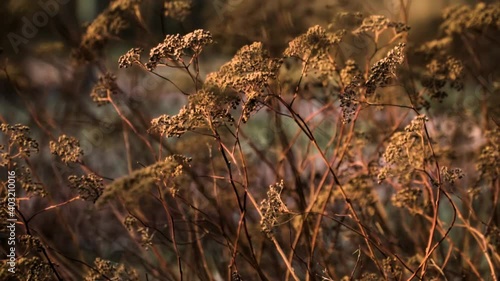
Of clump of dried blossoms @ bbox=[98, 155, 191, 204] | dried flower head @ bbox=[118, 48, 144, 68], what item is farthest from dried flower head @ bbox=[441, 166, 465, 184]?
dried flower head @ bbox=[118, 48, 144, 68]

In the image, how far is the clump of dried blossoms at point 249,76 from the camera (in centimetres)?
116

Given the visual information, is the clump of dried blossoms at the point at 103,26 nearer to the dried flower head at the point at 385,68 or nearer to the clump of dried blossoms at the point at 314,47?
the clump of dried blossoms at the point at 314,47

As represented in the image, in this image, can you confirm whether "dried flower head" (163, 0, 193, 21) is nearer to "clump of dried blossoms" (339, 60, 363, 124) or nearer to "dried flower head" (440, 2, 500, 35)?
"clump of dried blossoms" (339, 60, 363, 124)

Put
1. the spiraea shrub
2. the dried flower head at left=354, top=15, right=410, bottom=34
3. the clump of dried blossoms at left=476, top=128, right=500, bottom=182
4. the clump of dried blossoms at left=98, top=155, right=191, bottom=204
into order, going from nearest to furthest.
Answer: the clump of dried blossoms at left=98, top=155, right=191, bottom=204 < the spiraea shrub < the dried flower head at left=354, top=15, right=410, bottom=34 < the clump of dried blossoms at left=476, top=128, right=500, bottom=182

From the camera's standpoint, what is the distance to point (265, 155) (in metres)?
1.83

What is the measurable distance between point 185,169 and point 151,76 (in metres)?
0.52

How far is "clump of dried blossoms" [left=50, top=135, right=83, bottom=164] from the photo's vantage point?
1.27 m

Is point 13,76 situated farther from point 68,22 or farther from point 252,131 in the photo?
point 252,131

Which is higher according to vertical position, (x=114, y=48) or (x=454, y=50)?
(x=114, y=48)

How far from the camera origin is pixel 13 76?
1.77m

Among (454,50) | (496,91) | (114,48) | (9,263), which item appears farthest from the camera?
(114,48)

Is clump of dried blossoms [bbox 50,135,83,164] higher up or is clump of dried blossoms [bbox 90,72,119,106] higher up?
clump of dried blossoms [bbox 90,72,119,106]

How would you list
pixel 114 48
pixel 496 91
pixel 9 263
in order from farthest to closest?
1. pixel 114 48
2. pixel 496 91
3. pixel 9 263

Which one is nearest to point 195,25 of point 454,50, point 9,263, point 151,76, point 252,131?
point 151,76
